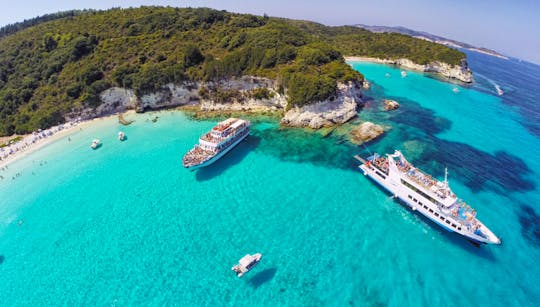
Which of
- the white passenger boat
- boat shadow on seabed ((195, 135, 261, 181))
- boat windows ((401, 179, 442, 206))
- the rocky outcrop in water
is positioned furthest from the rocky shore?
boat shadow on seabed ((195, 135, 261, 181))

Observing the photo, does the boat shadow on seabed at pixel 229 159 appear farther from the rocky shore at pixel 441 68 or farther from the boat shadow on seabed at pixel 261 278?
the rocky shore at pixel 441 68

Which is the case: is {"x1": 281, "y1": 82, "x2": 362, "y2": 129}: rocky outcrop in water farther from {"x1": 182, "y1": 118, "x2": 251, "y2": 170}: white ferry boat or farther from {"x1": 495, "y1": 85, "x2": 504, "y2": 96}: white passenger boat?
{"x1": 495, "y1": 85, "x2": 504, "y2": 96}: white passenger boat

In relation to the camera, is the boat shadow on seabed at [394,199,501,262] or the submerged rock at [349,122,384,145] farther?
the submerged rock at [349,122,384,145]

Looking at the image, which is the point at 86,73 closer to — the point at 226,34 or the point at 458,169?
the point at 226,34

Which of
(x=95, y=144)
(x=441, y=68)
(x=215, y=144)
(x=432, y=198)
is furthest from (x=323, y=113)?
(x=441, y=68)

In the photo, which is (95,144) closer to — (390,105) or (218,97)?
(218,97)

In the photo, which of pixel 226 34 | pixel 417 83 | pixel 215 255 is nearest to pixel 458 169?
pixel 215 255

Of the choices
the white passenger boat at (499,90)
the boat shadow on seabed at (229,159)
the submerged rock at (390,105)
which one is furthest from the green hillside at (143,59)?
the white passenger boat at (499,90)
